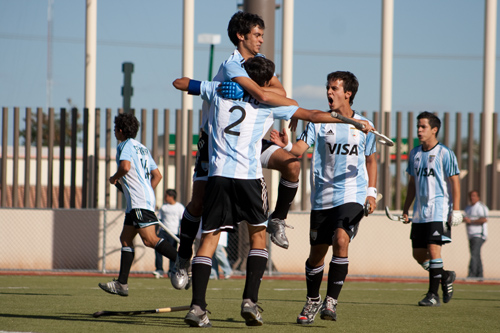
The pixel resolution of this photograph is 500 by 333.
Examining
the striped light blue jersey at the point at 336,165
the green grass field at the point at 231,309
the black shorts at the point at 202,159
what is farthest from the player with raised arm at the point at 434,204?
the black shorts at the point at 202,159

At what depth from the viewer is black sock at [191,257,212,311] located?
5727 mm

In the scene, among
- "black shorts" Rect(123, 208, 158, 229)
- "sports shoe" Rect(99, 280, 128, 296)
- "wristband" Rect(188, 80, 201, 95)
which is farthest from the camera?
"black shorts" Rect(123, 208, 158, 229)

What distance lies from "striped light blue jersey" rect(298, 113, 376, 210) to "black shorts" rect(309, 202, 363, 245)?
0.17 feet

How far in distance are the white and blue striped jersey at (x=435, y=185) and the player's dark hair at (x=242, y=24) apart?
3907mm

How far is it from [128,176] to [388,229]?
8769 mm

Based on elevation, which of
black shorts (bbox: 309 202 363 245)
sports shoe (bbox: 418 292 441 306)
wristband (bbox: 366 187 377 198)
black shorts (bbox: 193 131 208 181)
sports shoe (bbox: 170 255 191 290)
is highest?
black shorts (bbox: 193 131 208 181)

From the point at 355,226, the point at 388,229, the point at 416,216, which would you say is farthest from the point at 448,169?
the point at 388,229

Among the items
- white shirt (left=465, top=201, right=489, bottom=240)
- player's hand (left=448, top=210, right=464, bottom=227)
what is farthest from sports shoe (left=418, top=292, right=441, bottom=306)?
white shirt (left=465, top=201, right=489, bottom=240)

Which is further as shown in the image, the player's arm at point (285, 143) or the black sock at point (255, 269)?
the player's arm at point (285, 143)

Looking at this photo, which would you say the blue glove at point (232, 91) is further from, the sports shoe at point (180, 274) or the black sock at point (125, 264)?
the black sock at point (125, 264)

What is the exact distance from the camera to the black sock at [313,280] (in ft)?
22.3

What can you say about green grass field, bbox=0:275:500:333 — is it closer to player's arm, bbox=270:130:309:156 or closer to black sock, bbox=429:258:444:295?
black sock, bbox=429:258:444:295

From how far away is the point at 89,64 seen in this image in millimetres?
18781

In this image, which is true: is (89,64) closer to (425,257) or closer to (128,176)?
(128,176)
